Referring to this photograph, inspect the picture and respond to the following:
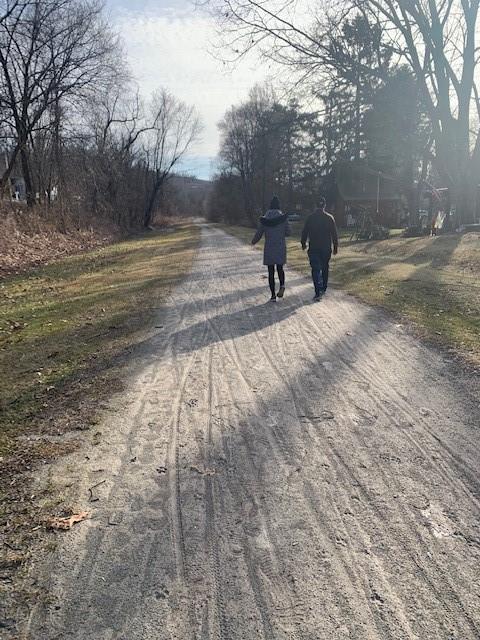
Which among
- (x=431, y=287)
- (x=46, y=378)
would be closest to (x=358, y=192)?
(x=431, y=287)

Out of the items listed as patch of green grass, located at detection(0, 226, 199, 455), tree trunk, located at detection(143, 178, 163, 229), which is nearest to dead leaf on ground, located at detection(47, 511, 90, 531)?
patch of green grass, located at detection(0, 226, 199, 455)

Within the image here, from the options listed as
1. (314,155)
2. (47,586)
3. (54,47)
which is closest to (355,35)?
(54,47)

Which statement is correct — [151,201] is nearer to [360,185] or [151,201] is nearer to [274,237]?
[360,185]

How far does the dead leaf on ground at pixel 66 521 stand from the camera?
2953mm

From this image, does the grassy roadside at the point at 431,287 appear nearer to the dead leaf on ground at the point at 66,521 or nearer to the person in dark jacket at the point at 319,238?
the person in dark jacket at the point at 319,238

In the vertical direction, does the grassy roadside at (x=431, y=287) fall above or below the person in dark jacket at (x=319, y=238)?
below

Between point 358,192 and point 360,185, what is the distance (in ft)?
2.80

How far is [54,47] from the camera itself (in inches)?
1011

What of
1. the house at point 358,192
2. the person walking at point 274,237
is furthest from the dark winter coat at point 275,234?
the house at point 358,192

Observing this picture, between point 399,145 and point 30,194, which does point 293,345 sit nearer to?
point 30,194

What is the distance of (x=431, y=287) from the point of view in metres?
11.7

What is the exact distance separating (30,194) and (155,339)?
943 inches

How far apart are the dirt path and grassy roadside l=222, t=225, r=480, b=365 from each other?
1811 mm

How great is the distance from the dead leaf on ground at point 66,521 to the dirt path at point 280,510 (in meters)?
0.07
